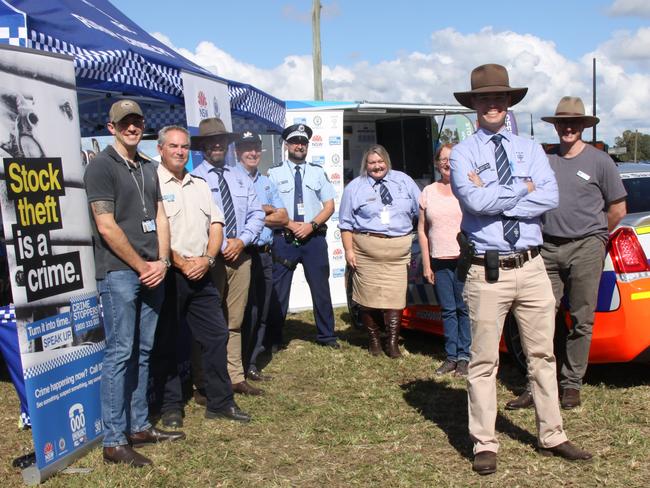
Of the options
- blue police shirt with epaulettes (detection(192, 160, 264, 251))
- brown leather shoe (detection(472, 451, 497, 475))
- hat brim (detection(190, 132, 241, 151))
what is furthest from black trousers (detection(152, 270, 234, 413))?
brown leather shoe (detection(472, 451, 497, 475))

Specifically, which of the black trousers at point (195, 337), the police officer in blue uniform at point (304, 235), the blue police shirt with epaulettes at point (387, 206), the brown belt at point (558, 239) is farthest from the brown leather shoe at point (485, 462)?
the police officer in blue uniform at point (304, 235)

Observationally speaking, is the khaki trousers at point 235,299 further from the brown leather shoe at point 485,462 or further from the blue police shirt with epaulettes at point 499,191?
the brown leather shoe at point 485,462

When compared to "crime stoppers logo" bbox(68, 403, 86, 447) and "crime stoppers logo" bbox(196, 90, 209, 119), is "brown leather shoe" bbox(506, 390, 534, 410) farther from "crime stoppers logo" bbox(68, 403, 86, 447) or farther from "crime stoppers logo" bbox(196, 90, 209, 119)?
"crime stoppers logo" bbox(196, 90, 209, 119)

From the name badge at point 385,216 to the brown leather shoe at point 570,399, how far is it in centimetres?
235

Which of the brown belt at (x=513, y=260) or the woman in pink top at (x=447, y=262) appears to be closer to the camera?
the brown belt at (x=513, y=260)

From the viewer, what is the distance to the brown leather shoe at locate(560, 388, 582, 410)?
15.8ft

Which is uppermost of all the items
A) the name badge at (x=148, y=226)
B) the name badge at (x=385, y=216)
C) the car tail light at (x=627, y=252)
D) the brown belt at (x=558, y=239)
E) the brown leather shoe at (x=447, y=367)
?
the name badge at (x=148, y=226)

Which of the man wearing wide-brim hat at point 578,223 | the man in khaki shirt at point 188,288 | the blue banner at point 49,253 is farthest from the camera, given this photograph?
the man wearing wide-brim hat at point 578,223

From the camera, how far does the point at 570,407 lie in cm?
482

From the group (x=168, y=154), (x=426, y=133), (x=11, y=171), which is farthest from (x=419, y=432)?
(x=426, y=133)

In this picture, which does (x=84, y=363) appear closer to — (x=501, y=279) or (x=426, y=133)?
(x=501, y=279)

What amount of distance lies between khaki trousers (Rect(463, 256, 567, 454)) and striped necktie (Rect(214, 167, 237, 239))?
2075 mm

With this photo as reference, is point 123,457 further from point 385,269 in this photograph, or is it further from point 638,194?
point 638,194

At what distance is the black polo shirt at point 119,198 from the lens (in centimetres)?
398
